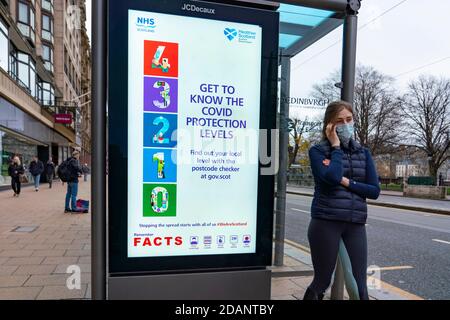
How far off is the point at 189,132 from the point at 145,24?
822 mm

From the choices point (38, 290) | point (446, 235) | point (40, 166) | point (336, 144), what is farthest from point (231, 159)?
point (40, 166)

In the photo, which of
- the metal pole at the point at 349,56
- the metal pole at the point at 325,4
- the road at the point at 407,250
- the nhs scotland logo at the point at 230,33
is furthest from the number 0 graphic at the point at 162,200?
the road at the point at 407,250

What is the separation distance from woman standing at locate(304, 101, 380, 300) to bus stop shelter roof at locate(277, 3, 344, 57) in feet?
4.24

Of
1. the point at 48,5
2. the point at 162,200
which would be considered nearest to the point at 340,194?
the point at 162,200

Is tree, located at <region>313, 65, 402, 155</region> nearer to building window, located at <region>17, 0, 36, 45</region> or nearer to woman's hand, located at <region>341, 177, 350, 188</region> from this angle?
building window, located at <region>17, 0, 36, 45</region>

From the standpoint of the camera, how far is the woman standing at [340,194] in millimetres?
2701

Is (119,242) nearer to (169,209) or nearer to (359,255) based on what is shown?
(169,209)

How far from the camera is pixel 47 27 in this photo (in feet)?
100

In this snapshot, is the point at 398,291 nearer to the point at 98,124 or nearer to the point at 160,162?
the point at 160,162

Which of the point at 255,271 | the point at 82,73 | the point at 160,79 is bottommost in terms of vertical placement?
the point at 255,271

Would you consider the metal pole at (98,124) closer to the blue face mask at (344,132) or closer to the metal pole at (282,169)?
the blue face mask at (344,132)

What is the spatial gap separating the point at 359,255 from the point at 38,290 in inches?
129

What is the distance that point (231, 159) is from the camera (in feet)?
9.50

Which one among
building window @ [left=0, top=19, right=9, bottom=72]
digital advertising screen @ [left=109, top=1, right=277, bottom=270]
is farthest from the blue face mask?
building window @ [left=0, top=19, right=9, bottom=72]
